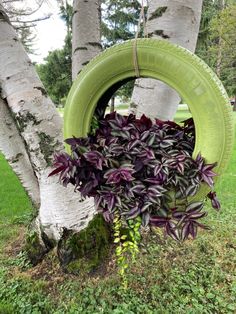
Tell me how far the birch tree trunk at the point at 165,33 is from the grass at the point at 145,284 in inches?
43.2

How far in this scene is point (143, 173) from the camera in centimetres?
122

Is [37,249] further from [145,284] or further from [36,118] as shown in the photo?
[36,118]

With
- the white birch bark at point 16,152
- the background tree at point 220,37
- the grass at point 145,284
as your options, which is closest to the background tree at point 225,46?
the background tree at point 220,37

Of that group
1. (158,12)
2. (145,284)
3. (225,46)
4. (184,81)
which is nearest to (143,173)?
(184,81)

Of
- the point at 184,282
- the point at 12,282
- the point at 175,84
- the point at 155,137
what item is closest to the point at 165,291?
the point at 184,282

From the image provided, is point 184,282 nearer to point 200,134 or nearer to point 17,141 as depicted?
point 200,134

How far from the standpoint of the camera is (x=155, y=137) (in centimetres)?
124

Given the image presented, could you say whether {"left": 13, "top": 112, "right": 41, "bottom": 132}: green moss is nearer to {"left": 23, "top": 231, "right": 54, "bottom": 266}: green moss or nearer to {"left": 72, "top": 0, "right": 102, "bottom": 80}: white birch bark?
{"left": 72, "top": 0, "right": 102, "bottom": 80}: white birch bark

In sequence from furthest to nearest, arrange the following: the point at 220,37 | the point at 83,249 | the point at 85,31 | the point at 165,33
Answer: the point at 220,37 → the point at 85,31 → the point at 83,249 → the point at 165,33

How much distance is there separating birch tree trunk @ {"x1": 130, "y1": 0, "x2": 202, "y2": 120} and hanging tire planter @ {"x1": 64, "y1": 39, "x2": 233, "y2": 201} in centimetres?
58

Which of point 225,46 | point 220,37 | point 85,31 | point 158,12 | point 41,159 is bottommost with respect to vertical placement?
point 41,159

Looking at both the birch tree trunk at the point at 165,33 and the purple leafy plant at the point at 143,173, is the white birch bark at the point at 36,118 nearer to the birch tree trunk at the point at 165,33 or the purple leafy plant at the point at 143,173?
the birch tree trunk at the point at 165,33

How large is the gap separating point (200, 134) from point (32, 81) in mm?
1225

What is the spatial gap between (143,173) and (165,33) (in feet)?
3.09
